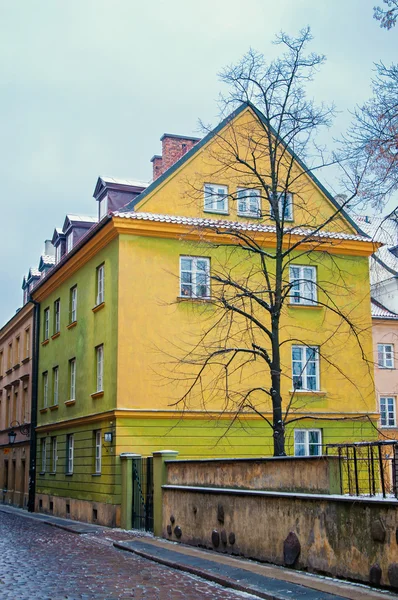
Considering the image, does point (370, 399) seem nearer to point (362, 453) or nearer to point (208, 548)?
point (208, 548)

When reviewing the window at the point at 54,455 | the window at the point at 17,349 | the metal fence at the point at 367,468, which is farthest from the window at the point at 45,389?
the metal fence at the point at 367,468

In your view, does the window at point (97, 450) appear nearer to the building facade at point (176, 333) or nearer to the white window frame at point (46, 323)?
the building facade at point (176, 333)

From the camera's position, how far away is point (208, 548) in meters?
16.5

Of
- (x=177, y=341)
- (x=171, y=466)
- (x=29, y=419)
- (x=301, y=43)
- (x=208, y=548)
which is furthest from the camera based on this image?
(x=29, y=419)

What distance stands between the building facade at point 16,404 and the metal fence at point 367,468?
83.8 ft

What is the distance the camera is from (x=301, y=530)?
12797mm

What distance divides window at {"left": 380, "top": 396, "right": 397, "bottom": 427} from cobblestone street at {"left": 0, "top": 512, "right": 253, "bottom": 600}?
23259mm

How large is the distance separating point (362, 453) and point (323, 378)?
13678 millimetres

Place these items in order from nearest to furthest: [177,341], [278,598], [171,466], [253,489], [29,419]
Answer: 1. [278,598]
2. [253,489]
3. [171,466]
4. [177,341]
5. [29,419]

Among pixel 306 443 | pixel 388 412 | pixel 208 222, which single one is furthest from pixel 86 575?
pixel 388 412

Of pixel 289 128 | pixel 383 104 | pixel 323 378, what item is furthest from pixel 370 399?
pixel 383 104

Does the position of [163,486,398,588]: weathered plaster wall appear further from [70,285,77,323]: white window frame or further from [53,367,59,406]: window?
[53,367,59,406]: window

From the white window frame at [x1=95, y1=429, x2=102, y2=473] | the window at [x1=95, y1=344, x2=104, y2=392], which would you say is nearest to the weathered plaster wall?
the white window frame at [x1=95, y1=429, x2=102, y2=473]

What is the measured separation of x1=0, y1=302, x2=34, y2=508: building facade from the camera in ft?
122
